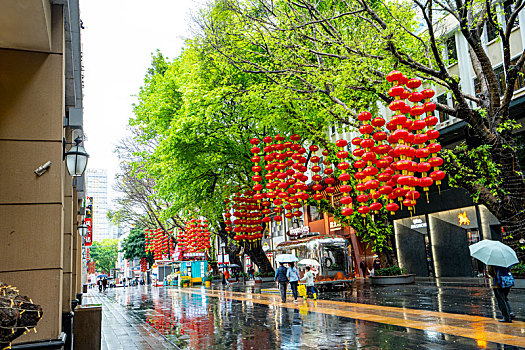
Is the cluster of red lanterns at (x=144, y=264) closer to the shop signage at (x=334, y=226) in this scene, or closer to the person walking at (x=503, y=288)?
the shop signage at (x=334, y=226)

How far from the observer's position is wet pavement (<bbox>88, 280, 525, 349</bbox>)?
354 inches

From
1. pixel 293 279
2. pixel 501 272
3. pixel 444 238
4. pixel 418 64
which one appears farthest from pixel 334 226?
pixel 501 272

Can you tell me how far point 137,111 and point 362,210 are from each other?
19.0m

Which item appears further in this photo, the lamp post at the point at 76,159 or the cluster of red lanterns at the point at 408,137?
the cluster of red lanterns at the point at 408,137

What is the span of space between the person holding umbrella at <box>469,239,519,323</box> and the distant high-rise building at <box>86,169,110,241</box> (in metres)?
180

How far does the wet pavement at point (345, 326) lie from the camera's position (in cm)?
900

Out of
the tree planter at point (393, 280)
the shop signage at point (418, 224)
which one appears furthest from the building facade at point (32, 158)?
the shop signage at point (418, 224)

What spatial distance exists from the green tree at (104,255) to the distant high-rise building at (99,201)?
4280cm

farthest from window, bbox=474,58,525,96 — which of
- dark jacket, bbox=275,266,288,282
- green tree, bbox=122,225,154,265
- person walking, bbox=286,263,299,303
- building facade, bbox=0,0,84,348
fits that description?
green tree, bbox=122,225,154,265

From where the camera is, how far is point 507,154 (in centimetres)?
1457

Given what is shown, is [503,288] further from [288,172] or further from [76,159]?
[288,172]

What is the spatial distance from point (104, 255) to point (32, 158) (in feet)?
434

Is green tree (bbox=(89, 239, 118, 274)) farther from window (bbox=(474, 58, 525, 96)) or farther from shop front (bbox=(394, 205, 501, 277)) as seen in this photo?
window (bbox=(474, 58, 525, 96))

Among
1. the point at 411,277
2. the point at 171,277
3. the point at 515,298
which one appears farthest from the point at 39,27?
the point at 171,277
